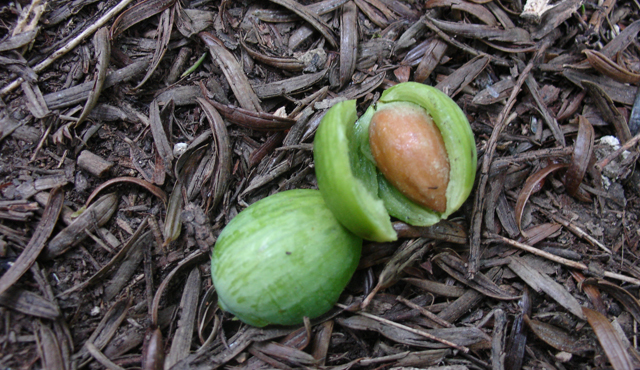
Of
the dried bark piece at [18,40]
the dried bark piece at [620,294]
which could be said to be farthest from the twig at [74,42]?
the dried bark piece at [620,294]

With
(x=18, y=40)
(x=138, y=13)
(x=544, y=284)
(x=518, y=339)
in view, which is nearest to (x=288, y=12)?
(x=138, y=13)

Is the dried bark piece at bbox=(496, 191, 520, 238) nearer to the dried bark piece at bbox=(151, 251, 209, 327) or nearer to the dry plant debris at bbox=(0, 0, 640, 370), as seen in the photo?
the dry plant debris at bbox=(0, 0, 640, 370)

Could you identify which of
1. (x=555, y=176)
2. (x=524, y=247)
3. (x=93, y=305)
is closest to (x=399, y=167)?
(x=524, y=247)

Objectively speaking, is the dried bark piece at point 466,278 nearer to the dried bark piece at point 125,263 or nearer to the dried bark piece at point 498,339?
the dried bark piece at point 498,339

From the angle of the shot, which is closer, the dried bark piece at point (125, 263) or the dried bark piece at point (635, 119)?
the dried bark piece at point (125, 263)

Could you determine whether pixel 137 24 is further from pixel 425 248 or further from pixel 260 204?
pixel 425 248

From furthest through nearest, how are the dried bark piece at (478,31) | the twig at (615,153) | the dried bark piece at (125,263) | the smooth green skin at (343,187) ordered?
the dried bark piece at (478,31), the twig at (615,153), the dried bark piece at (125,263), the smooth green skin at (343,187)

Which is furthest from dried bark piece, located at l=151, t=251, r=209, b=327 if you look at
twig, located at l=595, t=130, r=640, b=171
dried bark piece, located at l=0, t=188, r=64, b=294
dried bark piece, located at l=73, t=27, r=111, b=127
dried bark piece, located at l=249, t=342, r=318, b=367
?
twig, located at l=595, t=130, r=640, b=171

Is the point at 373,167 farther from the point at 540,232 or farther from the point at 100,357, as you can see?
the point at 100,357
